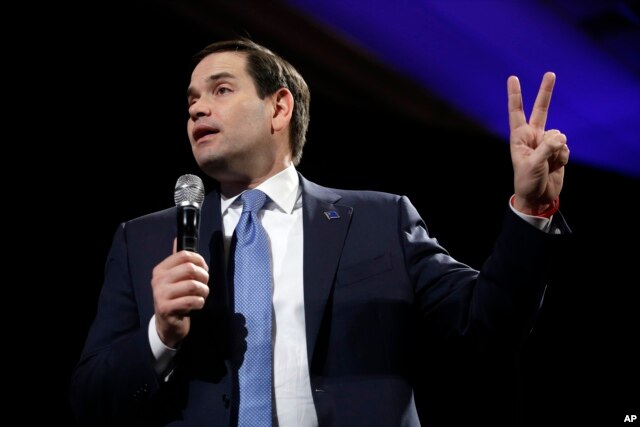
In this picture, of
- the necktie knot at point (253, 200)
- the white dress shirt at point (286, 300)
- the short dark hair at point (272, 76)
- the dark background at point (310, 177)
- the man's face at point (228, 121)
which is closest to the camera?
the white dress shirt at point (286, 300)

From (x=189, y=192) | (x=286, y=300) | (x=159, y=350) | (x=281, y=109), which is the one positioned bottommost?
(x=159, y=350)

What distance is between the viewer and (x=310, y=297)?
163 cm

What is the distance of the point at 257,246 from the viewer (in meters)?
1.71

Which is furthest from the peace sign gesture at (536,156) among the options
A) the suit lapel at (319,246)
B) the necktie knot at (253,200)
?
the necktie knot at (253,200)

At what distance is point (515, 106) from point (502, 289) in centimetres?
43

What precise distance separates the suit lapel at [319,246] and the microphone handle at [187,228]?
346mm

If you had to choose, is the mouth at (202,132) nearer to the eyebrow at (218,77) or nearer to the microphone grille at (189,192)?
the eyebrow at (218,77)

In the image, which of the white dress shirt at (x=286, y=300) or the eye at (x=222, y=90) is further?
the eye at (x=222, y=90)

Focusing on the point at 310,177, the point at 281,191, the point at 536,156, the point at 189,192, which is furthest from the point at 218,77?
the point at 310,177

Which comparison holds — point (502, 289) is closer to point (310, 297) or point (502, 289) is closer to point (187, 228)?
point (310, 297)

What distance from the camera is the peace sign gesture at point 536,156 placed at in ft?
4.75

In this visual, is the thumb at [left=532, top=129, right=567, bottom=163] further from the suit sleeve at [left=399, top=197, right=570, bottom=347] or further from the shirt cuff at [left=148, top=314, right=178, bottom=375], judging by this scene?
the shirt cuff at [left=148, top=314, right=178, bottom=375]

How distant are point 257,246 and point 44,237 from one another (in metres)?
1.41

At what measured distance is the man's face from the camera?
1.93 meters
